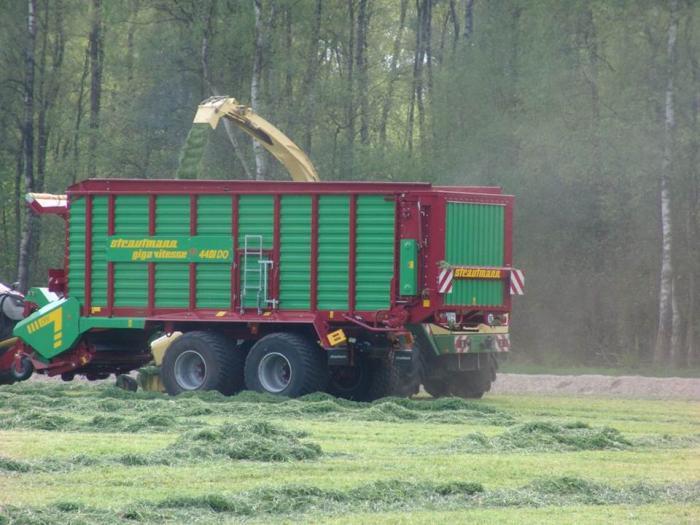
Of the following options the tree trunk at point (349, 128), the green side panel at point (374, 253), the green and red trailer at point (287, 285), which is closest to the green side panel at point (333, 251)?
the green and red trailer at point (287, 285)

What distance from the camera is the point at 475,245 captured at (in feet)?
73.9

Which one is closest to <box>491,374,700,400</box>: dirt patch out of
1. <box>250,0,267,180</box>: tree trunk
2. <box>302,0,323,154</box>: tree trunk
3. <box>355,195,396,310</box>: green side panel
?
<box>355,195,396,310</box>: green side panel

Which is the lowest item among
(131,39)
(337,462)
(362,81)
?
(337,462)

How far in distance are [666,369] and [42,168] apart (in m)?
23.1

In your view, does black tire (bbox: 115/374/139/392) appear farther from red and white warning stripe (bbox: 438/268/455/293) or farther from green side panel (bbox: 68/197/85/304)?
red and white warning stripe (bbox: 438/268/455/293)

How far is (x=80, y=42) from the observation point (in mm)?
59438

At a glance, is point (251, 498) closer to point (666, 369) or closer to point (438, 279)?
point (438, 279)

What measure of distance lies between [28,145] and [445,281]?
24.8 meters

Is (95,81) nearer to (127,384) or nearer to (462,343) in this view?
(127,384)

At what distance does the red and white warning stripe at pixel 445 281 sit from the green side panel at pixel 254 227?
8.44ft

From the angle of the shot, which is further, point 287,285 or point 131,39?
point 131,39

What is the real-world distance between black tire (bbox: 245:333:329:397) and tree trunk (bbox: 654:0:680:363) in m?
14.5

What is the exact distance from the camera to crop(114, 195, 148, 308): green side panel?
2314 cm

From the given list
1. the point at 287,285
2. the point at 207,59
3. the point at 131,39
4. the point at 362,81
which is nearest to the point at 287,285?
the point at 287,285
